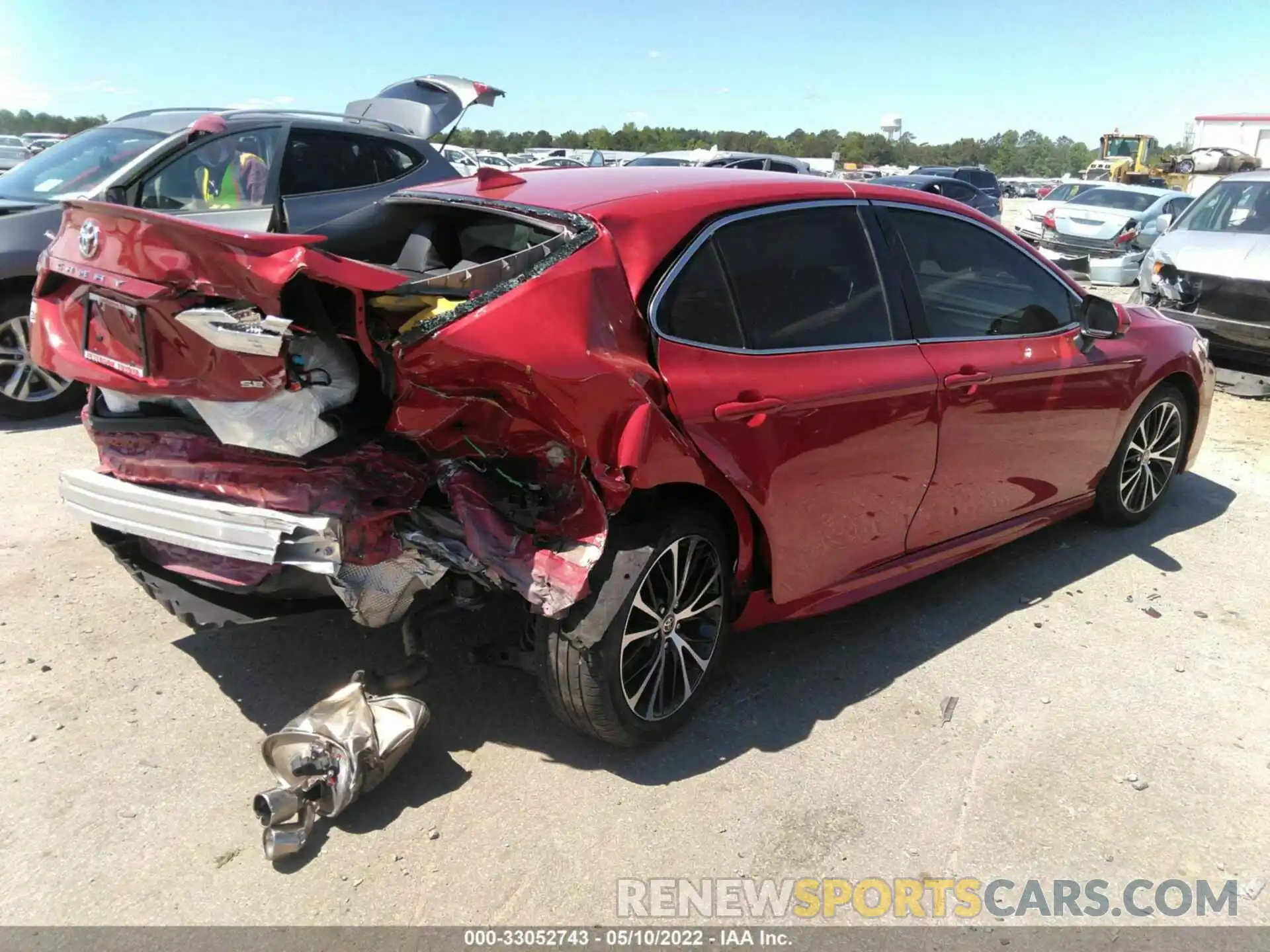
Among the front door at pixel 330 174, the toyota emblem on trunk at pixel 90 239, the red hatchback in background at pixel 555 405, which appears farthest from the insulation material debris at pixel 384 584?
the front door at pixel 330 174

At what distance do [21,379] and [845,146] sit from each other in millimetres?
92474

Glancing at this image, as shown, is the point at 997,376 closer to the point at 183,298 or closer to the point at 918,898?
the point at 918,898

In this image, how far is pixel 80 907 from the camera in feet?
7.81

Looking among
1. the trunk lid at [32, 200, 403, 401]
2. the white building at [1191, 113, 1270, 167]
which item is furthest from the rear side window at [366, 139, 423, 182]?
the white building at [1191, 113, 1270, 167]

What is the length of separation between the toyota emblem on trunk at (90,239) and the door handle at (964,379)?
2.88 metres

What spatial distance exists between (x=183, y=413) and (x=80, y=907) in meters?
1.38

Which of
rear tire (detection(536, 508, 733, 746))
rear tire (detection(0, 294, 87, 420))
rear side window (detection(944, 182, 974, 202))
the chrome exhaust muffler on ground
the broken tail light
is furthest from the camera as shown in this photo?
rear side window (detection(944, 182, 974, 202))

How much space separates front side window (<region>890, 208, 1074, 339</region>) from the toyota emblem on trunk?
8.97ft

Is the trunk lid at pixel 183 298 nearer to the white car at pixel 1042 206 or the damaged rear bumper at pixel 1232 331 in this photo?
the damaged rear bumper at pixel 1232 331

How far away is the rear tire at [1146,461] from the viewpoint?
4.79 metres

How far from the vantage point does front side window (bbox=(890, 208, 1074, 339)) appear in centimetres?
366

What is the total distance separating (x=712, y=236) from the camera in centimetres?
304

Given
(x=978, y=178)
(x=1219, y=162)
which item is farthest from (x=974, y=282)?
(x=1219, y=162)

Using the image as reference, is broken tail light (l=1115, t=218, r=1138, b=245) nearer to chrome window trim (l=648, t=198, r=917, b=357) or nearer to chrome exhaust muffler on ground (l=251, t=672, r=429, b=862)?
chrome window trim (l=648, t=198, r=917, b=357)
